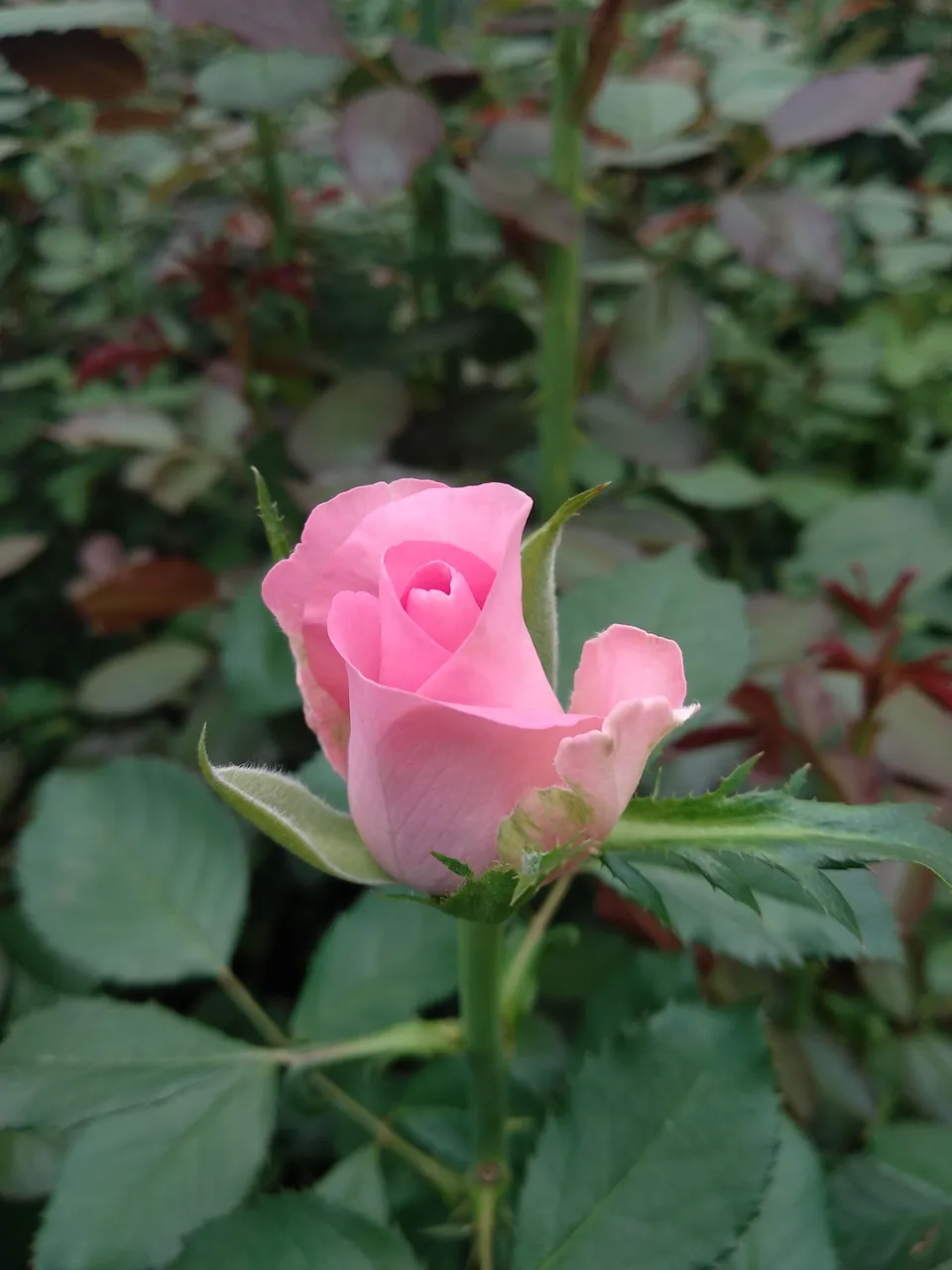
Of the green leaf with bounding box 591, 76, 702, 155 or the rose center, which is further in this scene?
the green leaf with bounding box 591, 76, 702, 155

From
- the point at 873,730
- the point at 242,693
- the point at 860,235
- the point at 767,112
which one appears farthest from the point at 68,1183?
the point at 860,235

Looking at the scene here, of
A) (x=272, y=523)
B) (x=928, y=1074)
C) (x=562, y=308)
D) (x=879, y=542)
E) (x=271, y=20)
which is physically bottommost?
(x=928, y=1074)

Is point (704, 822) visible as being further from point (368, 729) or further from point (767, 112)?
point (767, 112)

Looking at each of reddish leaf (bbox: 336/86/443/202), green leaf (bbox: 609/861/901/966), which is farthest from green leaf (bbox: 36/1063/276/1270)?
reddish leaf (bbox: 336/86/443/202)

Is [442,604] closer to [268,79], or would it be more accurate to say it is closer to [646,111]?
[268,79]

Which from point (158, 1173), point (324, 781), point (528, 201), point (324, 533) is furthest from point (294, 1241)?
point (528, 201)

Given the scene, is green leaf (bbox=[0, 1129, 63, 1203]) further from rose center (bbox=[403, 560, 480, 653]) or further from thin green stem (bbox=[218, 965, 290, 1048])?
rose center (bbox=[403, 560, 480, 653])
